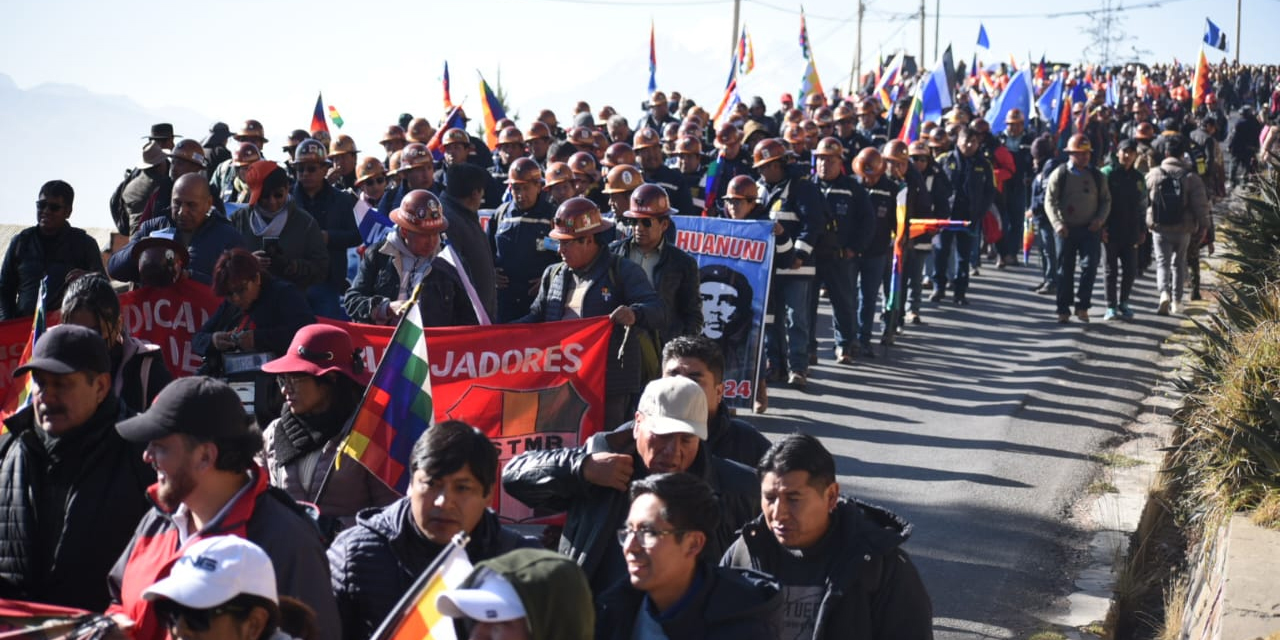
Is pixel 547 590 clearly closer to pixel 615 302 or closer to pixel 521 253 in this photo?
pixel 615 302

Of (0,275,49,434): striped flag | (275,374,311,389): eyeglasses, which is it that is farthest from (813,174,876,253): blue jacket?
(275,374,311,389): eyeglasses

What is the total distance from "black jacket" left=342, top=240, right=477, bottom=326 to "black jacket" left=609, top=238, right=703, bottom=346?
1260 millimetres

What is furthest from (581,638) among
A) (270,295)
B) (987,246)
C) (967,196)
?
(987,246)

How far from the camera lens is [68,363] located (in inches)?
193

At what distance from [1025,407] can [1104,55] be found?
71.4 m

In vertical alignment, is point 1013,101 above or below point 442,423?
above

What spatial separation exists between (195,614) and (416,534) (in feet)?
3.08

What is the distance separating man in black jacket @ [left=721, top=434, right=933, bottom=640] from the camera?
15.7 ft

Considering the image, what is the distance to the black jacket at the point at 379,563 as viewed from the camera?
434cm

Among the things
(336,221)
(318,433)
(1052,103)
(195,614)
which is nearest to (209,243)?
(336,221)

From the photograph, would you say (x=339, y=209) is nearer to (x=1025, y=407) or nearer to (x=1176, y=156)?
(x=1025, y=407)

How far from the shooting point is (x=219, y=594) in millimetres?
3520

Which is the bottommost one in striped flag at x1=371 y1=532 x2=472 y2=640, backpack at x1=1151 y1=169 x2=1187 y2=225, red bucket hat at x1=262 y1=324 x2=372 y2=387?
striped flag at x1=371 y1=532 x2=472 y2=640

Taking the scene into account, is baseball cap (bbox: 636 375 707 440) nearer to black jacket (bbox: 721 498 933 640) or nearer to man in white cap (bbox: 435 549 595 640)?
black jacket (bbox: 721 498 933 640)
